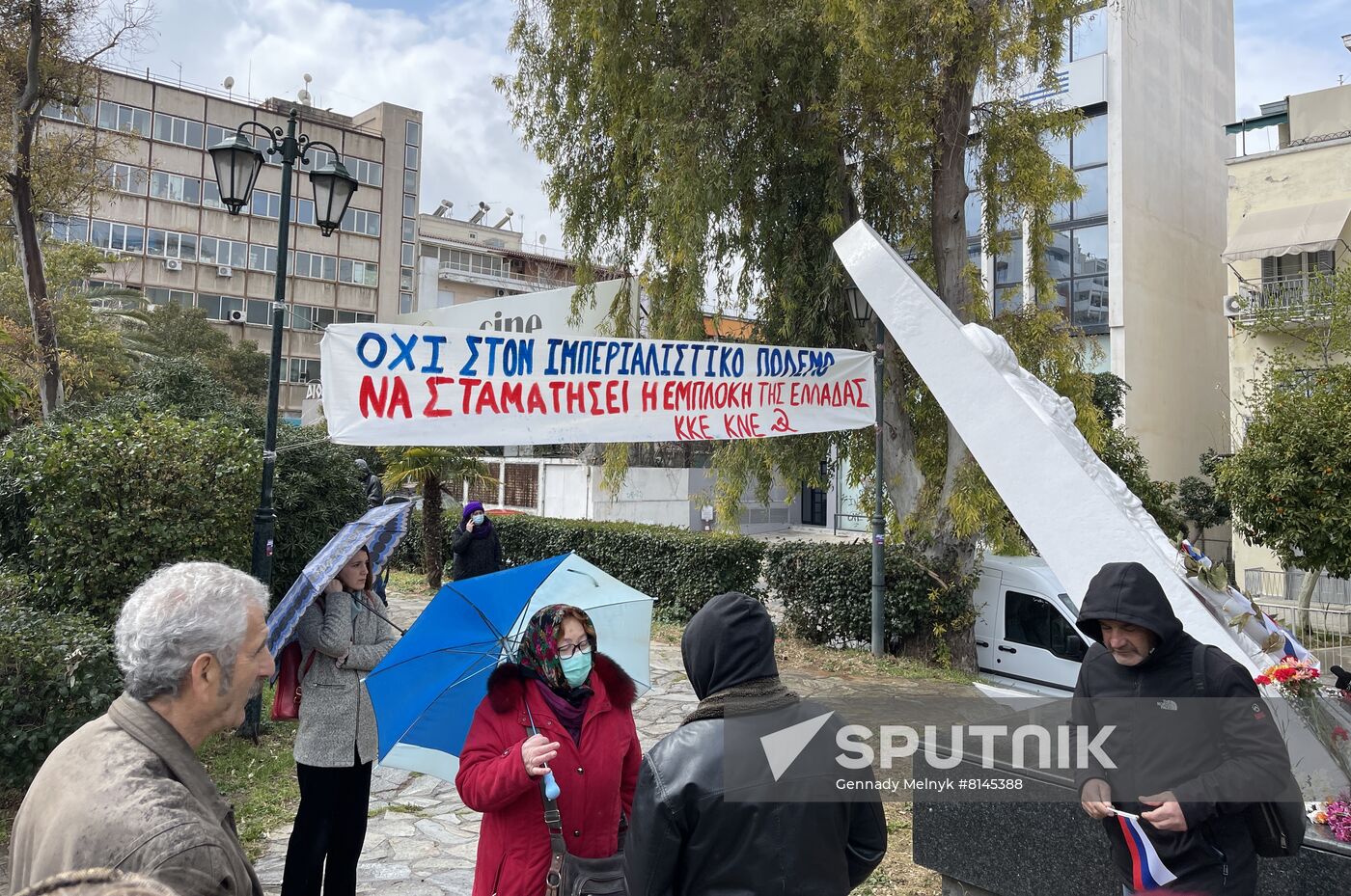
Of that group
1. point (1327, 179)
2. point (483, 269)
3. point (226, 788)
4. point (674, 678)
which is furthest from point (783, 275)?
point (483, 269)

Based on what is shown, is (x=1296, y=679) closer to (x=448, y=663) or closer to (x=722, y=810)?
(x=722, y=810)

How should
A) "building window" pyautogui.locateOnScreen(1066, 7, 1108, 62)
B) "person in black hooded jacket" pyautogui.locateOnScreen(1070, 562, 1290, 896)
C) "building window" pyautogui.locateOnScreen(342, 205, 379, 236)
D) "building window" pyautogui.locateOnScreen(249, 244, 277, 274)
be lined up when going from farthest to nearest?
"building window" pyautogui.locateOnScreen(342, 205, 379, 236)
"building window" pyautogui.locateOnScreen(249, 244, 277, 274)
"building window" pyautogui.locateOnScreen(1066, 7, 1108, 62)
"person in black hooded jacket" pyautogui.locateOnScreen(1070, 562, 1290, 896)

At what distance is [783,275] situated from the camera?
12.1 m

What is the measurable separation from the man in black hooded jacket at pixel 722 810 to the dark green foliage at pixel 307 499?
938cm

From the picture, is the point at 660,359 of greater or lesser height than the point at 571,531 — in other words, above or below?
above

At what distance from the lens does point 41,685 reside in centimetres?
545

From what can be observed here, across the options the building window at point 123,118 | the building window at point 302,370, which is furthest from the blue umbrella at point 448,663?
the building window at point 302,370

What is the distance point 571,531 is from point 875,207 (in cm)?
783

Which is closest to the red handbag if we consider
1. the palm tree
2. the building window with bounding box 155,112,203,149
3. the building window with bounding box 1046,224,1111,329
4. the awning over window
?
the palm tree

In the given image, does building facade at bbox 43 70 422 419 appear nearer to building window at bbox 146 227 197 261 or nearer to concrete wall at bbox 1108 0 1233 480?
building window at bbox 146 227 197 261

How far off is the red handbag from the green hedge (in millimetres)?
8771

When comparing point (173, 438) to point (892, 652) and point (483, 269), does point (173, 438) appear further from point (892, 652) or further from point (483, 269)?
point (483, 269)

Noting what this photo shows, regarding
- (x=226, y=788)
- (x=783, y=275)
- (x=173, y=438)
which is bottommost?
(x=226, y=788)

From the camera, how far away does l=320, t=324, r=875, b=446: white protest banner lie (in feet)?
19.2
